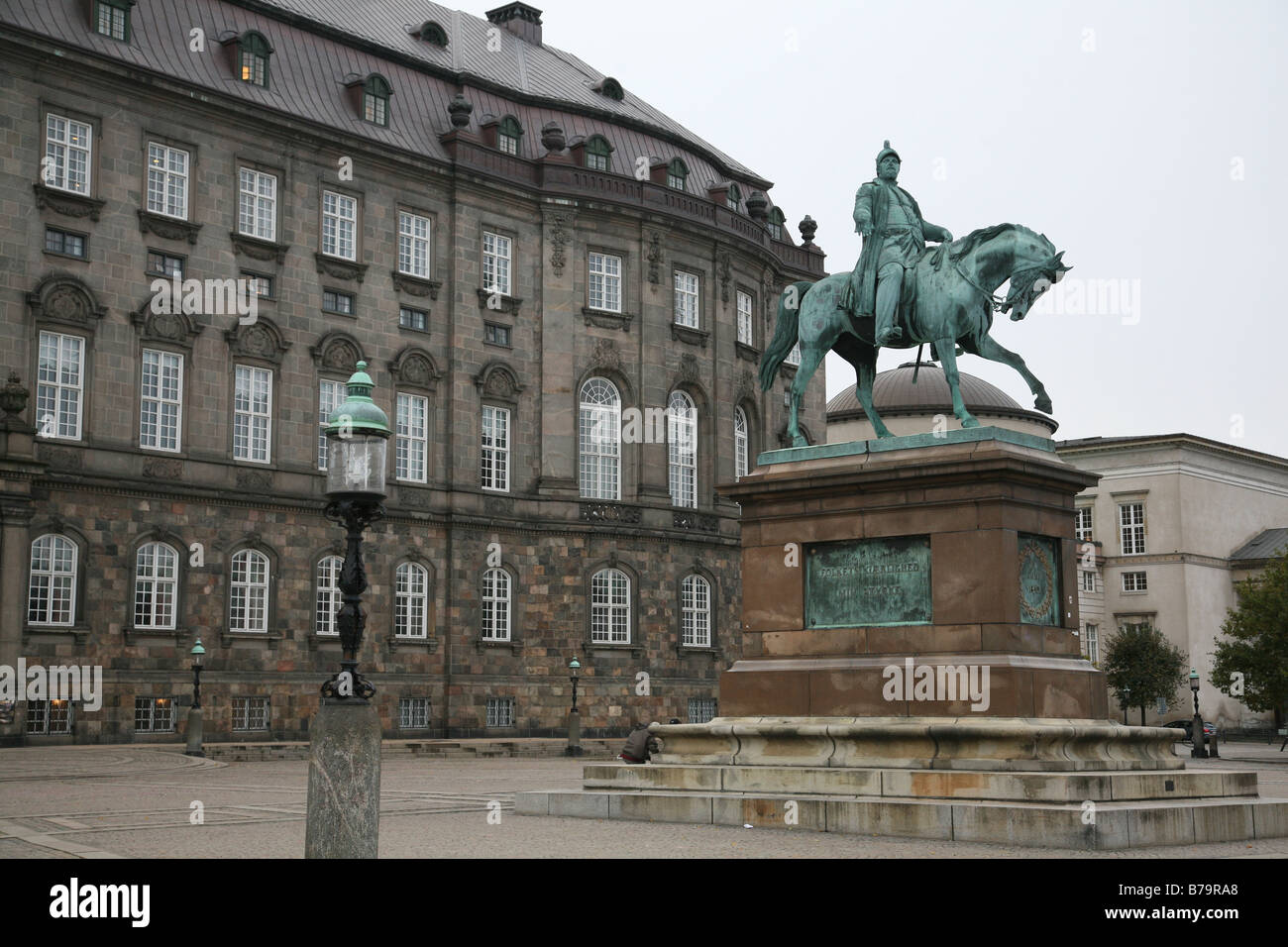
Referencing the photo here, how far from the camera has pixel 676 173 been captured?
6266 centimetres

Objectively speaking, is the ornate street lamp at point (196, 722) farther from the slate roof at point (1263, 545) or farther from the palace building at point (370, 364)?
the slate roof at point (1263, 545)

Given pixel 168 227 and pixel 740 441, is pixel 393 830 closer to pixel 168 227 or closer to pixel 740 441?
pixel 168 227

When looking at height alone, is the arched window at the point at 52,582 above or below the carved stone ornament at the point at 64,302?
below

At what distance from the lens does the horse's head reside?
20109 millimetres

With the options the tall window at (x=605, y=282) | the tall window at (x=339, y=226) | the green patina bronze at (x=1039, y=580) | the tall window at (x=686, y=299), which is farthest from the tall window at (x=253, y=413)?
the green patina bronze at (x=1039, y=580)

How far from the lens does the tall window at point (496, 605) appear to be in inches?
2158

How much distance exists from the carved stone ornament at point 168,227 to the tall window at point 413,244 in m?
8.25

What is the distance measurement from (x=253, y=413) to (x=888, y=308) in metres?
32.2

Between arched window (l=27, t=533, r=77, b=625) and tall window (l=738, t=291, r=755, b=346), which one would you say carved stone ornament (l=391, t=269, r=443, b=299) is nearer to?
tall window (l=738, t=291, r=755, b=346)

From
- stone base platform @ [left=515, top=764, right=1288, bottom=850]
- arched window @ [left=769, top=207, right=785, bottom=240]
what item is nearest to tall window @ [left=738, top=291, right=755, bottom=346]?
arched window @ [left=769, top=207, right=785, bottom=240]

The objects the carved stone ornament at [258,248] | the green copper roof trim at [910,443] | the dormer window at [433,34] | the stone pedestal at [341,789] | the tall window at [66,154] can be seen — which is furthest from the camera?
the dormer window at [433,34]

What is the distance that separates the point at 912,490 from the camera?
745 inches

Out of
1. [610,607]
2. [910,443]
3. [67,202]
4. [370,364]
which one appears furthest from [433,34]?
[910,443]

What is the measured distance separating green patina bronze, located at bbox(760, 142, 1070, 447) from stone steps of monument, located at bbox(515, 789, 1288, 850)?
5534 millimetres
